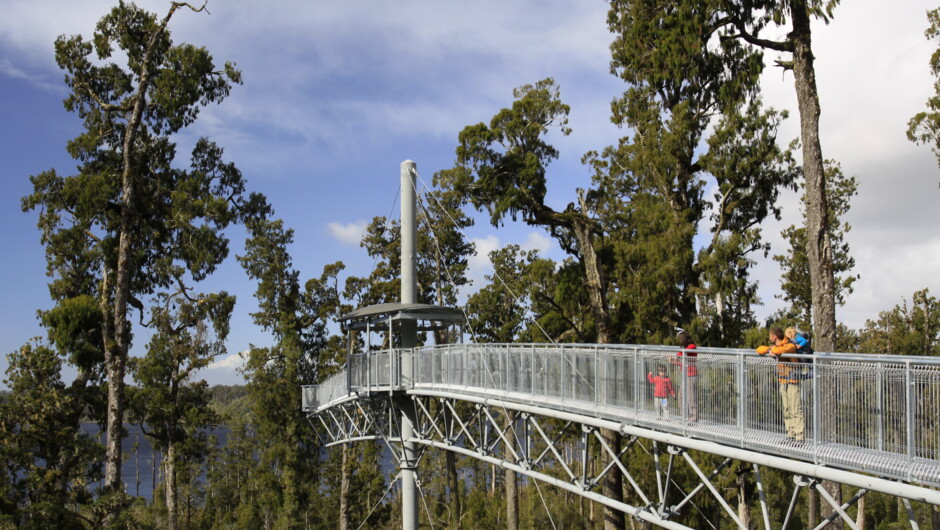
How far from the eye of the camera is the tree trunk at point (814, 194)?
45.9ft

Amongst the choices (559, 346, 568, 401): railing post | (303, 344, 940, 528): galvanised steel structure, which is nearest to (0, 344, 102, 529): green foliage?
(303, 344, 940, 528): galvanised steel structure

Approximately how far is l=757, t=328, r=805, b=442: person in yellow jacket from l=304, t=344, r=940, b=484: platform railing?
0.13ft

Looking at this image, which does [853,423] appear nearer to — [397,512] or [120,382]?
[120,382]

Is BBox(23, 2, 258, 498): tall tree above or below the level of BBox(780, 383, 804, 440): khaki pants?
above

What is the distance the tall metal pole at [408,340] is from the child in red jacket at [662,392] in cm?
1133

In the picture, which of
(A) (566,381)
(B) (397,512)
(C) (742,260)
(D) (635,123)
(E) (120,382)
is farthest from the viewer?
(B) (397,512)

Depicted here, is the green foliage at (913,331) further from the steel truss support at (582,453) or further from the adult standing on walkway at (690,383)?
the adult standing on walkway at (690,383)

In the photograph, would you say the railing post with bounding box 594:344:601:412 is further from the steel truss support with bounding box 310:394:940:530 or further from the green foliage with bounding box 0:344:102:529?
the green foliage with bounding box 0:344:102:529

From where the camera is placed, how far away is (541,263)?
25750 millimetres

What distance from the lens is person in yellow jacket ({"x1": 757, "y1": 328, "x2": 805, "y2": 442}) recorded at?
941 centimetres

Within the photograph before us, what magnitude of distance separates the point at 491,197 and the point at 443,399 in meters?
6.34

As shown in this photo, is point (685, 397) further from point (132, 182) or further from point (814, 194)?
point (132, 182)

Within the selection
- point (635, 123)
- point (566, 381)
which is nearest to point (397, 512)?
point (635, 123)

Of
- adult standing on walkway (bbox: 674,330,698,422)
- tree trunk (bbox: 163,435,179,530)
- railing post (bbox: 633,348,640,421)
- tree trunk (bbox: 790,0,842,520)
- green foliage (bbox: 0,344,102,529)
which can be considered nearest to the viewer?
adult standing on walkway (bbox: 674,330,698,422)
